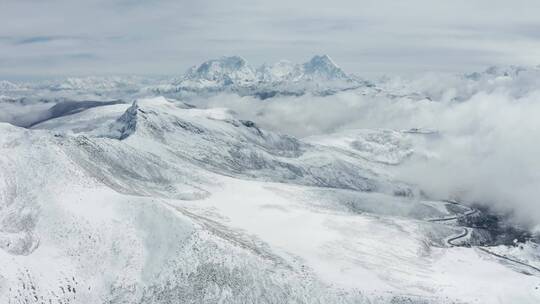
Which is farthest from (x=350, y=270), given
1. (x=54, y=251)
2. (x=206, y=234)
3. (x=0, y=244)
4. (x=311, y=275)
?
(x=0, y=244)

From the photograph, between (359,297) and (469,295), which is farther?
(469,295)

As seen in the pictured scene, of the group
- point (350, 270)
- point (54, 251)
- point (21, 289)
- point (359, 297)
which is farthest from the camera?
point (350, 270)

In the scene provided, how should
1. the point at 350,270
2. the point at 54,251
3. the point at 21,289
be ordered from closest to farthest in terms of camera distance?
the point at 21,289 → the point at 54,251 → the point at 350,270

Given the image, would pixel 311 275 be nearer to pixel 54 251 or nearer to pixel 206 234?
pixel 206 234

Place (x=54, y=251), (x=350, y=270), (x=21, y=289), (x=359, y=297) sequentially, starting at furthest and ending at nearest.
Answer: (x=350, y=270) < (x=54, y=251) < (x=359, y=297) < (x=21, y=289)

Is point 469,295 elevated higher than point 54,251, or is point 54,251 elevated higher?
point 54,251

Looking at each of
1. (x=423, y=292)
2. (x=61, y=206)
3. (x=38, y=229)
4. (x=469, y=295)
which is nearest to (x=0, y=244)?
(x=38, y=229)

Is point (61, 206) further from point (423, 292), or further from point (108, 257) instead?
point (423, 292)

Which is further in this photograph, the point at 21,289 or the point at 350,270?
the point at 350,270

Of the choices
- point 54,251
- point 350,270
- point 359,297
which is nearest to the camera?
point 359,297
